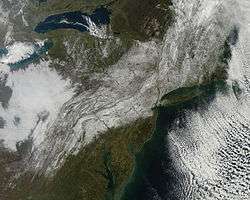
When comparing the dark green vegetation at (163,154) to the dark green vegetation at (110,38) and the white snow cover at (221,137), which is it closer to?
the white snow cover at (221,137)

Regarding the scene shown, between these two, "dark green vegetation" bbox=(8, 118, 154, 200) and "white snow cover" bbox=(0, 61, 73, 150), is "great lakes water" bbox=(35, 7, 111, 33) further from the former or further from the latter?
"dark green vegetation" bbox=(8, 118, 154, 200)

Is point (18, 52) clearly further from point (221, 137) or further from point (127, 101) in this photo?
point (221, 137)

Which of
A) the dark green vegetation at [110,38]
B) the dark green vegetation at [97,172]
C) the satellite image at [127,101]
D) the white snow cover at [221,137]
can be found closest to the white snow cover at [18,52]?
the satellite image at [127,101]

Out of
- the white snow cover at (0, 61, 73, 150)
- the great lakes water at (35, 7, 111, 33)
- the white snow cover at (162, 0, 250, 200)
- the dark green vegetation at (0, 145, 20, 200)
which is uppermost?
the great lakes water at (35, 7, 111, 33)

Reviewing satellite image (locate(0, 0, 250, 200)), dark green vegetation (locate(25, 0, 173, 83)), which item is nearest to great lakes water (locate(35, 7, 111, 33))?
satellite image (locate(0, 0, 250, 200))

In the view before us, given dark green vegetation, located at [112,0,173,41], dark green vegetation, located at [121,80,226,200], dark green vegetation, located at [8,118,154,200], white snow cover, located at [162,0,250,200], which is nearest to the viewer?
white snow cover, located at [162,0,250,200]

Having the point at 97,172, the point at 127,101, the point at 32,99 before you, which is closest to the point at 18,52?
the point at 32,99
